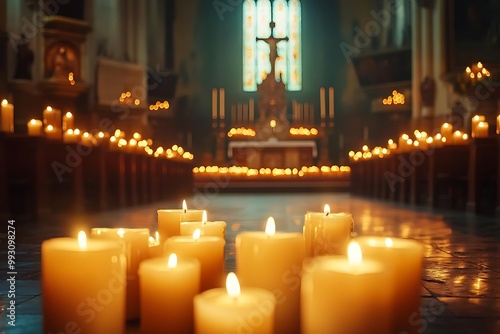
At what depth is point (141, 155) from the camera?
8.60 meters

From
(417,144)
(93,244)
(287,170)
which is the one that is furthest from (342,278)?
(287,170)

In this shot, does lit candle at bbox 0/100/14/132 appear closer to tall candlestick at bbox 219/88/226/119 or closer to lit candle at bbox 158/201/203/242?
lit candle at bbox 158/201/203/242

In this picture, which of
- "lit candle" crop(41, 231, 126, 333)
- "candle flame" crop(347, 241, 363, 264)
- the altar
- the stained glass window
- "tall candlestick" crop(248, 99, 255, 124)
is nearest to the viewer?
"candle flame" crop(347, 241, 363, 264)

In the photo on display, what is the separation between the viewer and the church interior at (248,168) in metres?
1.14

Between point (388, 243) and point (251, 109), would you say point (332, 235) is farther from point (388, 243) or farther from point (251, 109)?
point (251, 109)

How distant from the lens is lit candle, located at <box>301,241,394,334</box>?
0.92 m

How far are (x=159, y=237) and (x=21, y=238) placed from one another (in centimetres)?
245

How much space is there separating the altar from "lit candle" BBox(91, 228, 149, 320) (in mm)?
15020

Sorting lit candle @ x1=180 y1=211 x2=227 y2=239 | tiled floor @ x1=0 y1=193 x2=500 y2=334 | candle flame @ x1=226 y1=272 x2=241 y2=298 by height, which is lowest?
tiled floor @ x1=0 y1=193 x2=500 y2=334

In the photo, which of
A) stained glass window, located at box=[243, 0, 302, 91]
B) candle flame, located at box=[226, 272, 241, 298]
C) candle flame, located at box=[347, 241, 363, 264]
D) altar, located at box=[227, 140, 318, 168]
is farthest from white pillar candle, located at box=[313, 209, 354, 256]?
stained glass window, located at box=[243, 0, 302, 91]

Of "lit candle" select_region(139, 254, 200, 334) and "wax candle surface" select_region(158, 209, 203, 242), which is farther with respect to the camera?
"wax candle surface" select_region(158, 209, 203, 242)

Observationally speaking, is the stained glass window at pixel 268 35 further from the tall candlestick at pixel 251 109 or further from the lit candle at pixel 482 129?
the lit candle at pixel 482 129

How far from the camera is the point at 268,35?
20234 millimetres

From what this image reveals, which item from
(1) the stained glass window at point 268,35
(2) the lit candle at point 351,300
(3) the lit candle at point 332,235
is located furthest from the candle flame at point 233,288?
(1) the stained glass window at point 268,35
